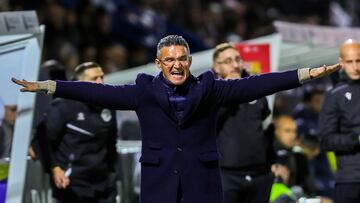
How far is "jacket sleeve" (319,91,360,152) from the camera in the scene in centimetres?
751

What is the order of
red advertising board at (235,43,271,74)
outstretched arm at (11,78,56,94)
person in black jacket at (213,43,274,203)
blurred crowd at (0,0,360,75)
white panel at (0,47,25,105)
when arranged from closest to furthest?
outstretched arm at (11,78,56,94) → white panel at (0,47,25,105) → person in black jacket at (213,43,274,203) → red advertising board at (235,43,271,74) → blurred crowd at (0,0,360,75)

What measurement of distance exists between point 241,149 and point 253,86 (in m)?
1.85

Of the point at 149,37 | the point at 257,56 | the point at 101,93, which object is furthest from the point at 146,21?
the point at 101,93

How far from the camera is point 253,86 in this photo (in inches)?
233

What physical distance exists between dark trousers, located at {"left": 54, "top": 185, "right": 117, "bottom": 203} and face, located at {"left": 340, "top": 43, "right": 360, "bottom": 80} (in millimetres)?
2237

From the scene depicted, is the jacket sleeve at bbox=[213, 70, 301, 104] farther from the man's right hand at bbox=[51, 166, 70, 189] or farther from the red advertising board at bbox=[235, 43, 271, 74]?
the red advertising board at bbox=[235, 43, 271, 74]

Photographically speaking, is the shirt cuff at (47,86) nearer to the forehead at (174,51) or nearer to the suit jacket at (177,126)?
the suit jacket at (177,126)

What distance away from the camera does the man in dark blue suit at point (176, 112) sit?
230 inches

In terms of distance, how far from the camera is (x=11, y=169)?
293 inches

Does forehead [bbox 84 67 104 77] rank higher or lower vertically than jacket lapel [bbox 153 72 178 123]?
higher

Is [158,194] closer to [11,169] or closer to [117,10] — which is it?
[11,169]

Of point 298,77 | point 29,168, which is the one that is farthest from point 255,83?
point 29,168

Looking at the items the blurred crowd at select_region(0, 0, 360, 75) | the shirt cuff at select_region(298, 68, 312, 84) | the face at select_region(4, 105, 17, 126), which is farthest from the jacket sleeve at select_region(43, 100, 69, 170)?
the blurred crowd at select_region(0, 0, 360, 75)

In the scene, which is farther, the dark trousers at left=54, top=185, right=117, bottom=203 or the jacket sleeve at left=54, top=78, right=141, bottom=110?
the dark trousers at left=54, top=185, right=117, bottom=203
